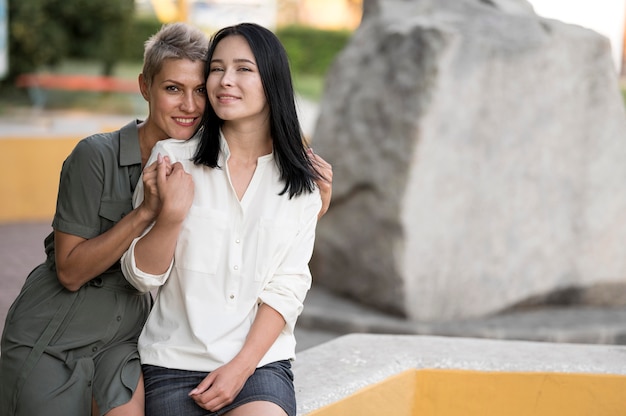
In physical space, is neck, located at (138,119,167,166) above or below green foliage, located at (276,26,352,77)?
above

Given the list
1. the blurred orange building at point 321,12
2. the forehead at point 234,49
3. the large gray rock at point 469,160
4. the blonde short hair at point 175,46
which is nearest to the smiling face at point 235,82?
the forehead at point 234,49

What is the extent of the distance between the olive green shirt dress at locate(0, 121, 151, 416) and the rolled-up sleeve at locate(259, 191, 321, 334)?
361 millimetres

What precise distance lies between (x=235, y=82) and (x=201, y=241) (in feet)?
1.28

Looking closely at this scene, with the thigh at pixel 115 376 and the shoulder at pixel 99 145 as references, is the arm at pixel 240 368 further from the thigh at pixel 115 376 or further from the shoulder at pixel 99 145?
the shoulder at pixel 99 145

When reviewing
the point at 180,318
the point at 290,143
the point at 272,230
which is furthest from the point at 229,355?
the point at 290,143

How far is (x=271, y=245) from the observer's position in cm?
221

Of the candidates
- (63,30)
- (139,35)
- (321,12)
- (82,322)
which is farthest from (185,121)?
(321,12)

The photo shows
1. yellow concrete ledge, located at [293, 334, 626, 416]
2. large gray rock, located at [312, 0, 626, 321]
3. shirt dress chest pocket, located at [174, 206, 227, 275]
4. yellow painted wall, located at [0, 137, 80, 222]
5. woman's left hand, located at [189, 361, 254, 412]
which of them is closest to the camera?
woman's left hand, located at [189, 361, 254, 412]

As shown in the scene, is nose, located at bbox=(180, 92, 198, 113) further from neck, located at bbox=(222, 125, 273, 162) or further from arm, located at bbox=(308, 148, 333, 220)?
arm, located at bbox=(308, 148, 333, 220)

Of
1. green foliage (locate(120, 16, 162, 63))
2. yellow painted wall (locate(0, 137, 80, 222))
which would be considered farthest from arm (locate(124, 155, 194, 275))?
green foliage (locate(120, 16, 162, 63))

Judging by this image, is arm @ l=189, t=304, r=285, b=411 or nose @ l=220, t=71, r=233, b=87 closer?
arm @ l=189, t=304, r=285, b=411

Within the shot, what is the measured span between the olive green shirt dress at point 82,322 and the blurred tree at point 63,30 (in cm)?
1120

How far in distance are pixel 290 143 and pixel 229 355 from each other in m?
0.54

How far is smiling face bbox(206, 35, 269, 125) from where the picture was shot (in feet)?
7.36
